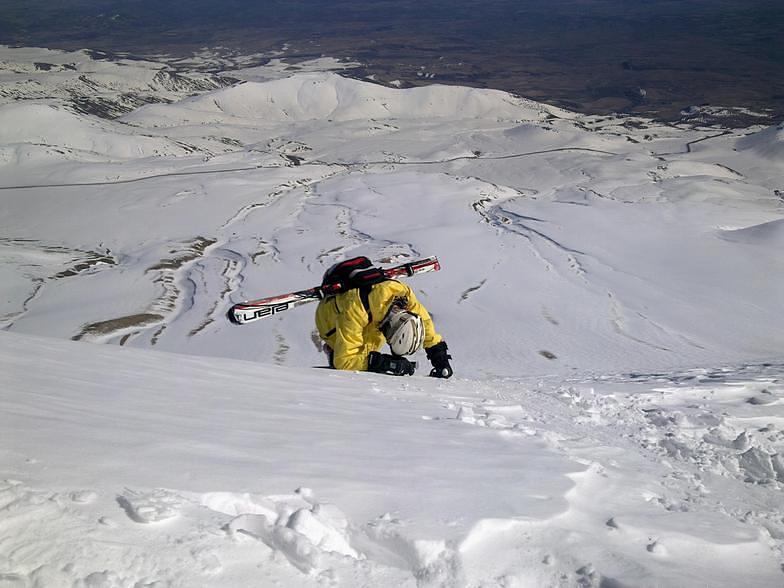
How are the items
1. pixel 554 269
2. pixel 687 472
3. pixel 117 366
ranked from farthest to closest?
pixel 554 269, pixel 117 366, pixel 687 472

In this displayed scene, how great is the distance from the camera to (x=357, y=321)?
16.1 feet

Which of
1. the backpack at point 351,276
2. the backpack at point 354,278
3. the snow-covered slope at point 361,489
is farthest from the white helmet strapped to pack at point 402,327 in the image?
the snow-covered slope at point 361,489

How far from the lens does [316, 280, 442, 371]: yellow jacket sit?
4828 mm

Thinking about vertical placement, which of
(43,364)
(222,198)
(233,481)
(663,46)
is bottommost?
(222,198)

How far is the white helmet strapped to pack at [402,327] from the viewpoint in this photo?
15.8 feet

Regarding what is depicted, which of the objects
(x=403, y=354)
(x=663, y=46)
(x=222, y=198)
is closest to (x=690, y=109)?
(x=663, y=46)

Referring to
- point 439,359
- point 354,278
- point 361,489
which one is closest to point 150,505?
point 361,489

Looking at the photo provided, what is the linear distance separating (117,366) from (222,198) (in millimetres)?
23386

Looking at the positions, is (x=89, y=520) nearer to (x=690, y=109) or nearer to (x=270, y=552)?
(x=270, y=552)

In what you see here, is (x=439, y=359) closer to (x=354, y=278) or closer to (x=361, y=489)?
(x=354, y=278)

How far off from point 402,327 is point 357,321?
38 centimetres

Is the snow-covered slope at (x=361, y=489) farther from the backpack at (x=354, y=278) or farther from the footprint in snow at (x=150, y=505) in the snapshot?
the backpack at (x=354, y=278)

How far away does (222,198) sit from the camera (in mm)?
26250

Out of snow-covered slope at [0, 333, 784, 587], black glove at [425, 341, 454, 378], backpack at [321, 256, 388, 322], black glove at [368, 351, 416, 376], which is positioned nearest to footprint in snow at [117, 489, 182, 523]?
snow-covered slope at [0, 333, 784, 587]
